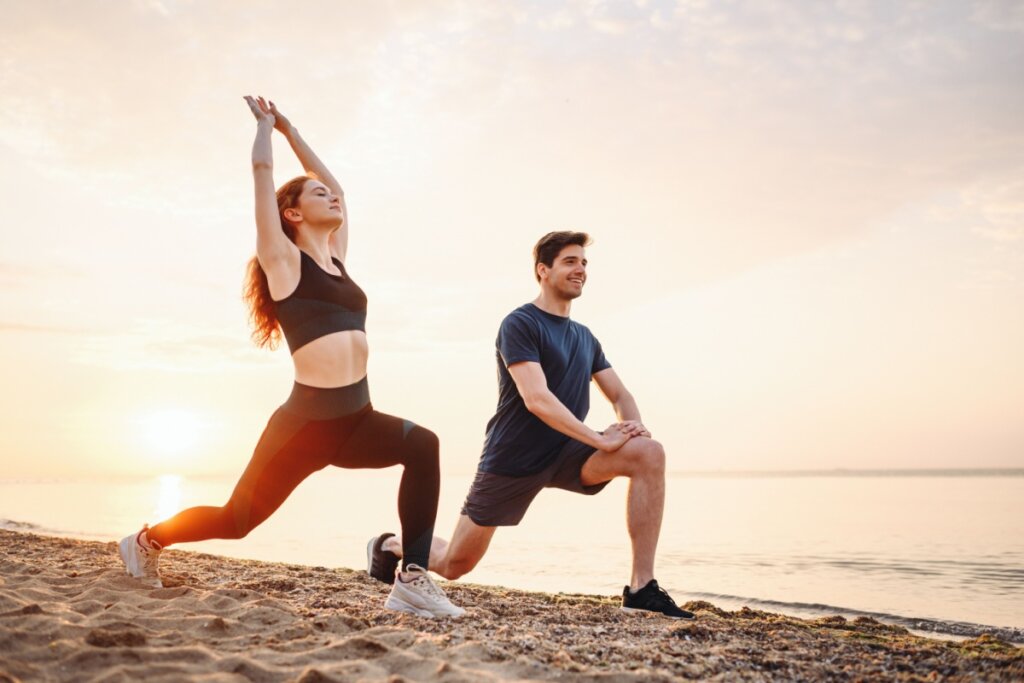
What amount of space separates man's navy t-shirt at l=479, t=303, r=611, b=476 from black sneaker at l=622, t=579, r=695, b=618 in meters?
1.03

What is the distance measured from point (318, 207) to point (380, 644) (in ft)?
7.59

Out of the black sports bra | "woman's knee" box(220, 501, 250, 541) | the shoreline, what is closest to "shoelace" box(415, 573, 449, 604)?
"woman's knee" box(220, 501, 250, 541)

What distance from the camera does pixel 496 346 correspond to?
5137 millimetres

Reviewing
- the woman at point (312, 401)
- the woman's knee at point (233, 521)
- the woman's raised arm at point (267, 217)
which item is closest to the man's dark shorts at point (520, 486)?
the woman at point (312, 401)

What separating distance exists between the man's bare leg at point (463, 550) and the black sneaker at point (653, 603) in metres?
1.08

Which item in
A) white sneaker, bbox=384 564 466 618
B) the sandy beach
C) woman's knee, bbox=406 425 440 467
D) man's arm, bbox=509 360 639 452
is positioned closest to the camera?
the sandy beach

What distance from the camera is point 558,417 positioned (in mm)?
4617

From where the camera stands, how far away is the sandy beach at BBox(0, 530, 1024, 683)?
2539 mm

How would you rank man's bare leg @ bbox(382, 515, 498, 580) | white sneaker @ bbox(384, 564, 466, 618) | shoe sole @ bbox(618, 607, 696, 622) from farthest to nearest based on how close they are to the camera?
man's bare leg @ bbox(382, 515, 498, 580)
shoe sole @ bbox(618, 607, 696, 622)
white sneaker @ bbox(384, 564, 466, 618)

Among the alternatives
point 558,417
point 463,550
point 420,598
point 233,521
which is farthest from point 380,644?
point 463,550

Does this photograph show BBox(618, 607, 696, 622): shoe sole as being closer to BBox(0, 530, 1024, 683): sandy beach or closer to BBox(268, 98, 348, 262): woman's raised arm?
BBox(0, 530, 1024, 683): sandy beach

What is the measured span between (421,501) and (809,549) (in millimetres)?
9155

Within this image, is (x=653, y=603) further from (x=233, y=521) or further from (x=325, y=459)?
(x=233, y=521)

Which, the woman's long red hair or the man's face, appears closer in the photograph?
the woman's long red hair
